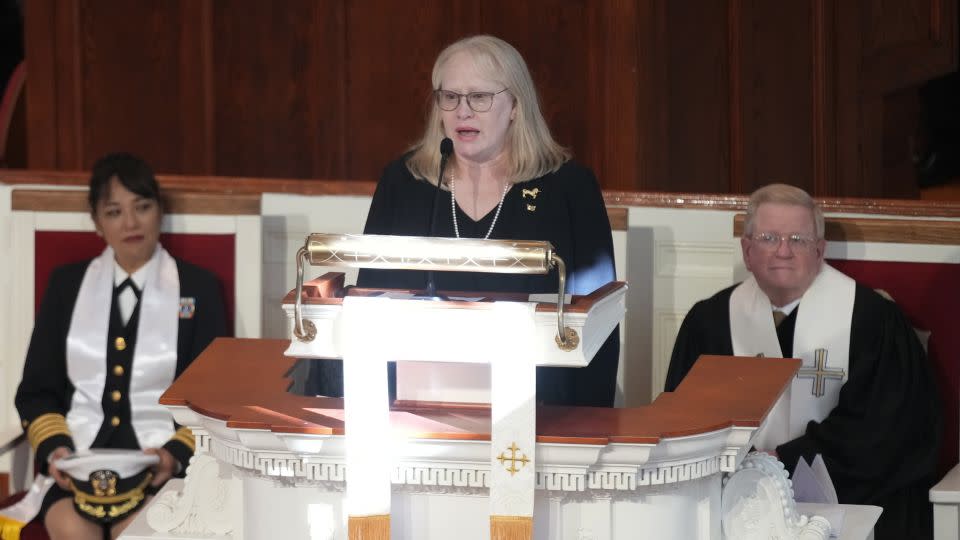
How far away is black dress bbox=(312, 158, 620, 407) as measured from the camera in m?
3.76

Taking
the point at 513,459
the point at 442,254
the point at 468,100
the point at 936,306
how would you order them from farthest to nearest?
the point at 936,306 < the point at 468,100 < the point at 513,459 < the point at 442,254

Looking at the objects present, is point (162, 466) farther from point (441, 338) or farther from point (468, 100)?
point (441, 338)

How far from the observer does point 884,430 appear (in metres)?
4.48

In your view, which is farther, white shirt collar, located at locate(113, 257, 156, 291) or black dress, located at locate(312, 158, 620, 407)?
white shirt collar, located at locate(113, 257, 156, 291)

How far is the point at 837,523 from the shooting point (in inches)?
136

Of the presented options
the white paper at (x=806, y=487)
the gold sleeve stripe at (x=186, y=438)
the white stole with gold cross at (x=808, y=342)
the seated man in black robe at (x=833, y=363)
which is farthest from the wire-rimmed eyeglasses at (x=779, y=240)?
the gold sleeve stripe at (x=186, y=438)

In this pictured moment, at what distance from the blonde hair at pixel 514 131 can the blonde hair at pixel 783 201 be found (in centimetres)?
99

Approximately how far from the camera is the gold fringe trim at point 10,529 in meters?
4.39

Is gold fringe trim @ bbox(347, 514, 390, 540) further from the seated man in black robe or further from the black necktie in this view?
the black necktie

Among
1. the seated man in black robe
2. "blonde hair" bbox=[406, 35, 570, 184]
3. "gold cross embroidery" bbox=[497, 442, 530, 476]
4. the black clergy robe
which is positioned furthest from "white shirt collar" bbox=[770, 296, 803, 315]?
"gold cross embroidery" bbox=[497, 442, 530, 476]

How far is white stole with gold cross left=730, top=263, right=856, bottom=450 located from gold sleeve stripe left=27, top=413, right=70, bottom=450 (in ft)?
6.97

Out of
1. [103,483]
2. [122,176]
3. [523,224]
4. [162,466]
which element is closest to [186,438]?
[162,466]

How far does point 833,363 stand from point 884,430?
0.27 m

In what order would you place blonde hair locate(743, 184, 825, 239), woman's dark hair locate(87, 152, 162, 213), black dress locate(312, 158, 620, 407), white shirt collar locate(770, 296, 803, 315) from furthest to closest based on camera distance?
woman's dark hair locate(87, 152, 162, 213)
white shirt collar locate(770, 296, 803, 315)
blonde hair locate(743, 184, 825, 239)
black dress locate(312, 158, 620, 407)
